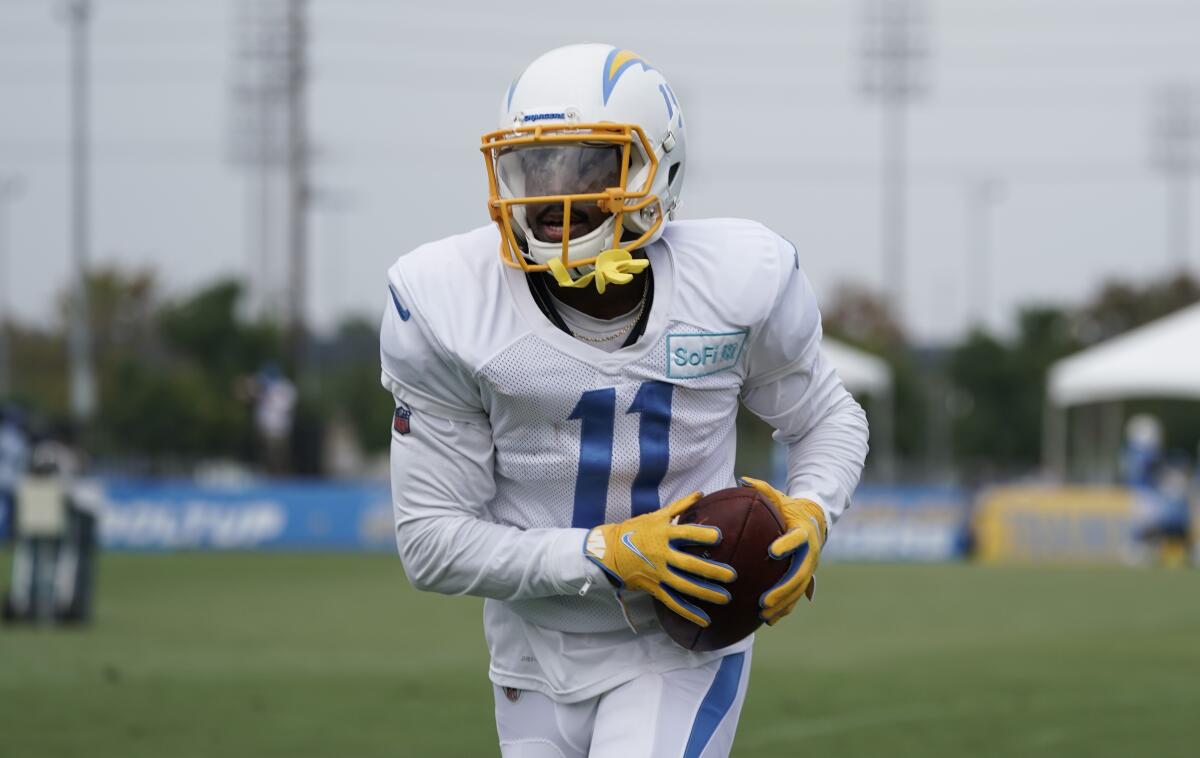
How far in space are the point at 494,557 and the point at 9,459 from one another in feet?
69.0

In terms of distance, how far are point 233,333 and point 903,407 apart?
16.6 metres

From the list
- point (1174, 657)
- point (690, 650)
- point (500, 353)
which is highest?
point (500, 353)

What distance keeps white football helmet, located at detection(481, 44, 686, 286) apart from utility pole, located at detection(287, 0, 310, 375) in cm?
2983

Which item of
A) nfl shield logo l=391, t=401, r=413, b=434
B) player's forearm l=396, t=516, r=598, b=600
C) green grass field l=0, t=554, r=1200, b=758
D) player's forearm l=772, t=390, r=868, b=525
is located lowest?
green grass field l=0, t=554, r=1200, b=758

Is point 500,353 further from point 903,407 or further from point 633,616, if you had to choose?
point 903,407

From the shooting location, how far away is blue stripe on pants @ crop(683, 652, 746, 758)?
12.2 feet

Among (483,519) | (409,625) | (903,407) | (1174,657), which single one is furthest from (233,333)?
(483,519)

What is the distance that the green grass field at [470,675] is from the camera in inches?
328

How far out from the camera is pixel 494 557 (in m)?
3.62

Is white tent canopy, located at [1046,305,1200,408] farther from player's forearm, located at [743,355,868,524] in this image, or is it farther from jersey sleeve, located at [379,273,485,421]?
jersey sleeve, located at [379,273,485,421]

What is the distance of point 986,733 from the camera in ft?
28.1

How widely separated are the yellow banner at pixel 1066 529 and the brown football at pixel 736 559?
1976cm

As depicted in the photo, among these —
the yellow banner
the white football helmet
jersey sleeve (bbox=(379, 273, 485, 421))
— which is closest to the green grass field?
jersey sleeve (bbox=(379, 273, 485, 421))

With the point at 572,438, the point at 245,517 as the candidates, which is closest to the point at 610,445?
the point at 572,438
